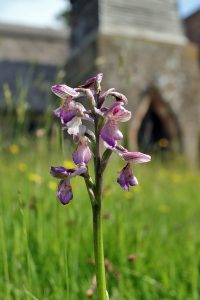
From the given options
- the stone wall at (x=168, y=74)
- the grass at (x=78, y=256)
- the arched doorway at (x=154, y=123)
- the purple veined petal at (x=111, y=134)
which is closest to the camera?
the purple veined petal at (x=111, y=134)

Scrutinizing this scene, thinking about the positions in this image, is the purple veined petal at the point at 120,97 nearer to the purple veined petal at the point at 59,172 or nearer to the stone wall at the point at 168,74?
the purple veined petal at the point at 59,172

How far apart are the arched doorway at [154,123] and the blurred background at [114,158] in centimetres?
3

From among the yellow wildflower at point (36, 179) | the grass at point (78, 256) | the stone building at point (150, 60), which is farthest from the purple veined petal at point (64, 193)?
the stone building at point (150, 60)

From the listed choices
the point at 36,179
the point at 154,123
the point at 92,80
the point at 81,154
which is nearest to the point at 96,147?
the point at 81,154

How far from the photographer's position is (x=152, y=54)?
14.0 meters

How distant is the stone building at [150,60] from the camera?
13.5m

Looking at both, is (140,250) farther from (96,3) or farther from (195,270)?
(96,3)

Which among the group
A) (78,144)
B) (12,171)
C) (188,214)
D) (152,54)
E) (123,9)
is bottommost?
(188,214)

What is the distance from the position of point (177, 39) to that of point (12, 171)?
11.5m

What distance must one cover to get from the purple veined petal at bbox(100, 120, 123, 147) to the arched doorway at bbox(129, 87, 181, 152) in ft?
39.9

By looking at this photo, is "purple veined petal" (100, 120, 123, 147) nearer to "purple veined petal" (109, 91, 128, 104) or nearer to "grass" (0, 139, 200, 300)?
"purple veined petal" (109, 91, 128, 104)

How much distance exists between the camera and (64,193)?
90cm

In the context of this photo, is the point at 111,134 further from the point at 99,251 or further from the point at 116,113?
the point at 99,251

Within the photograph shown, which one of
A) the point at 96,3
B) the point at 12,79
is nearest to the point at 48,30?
the point at 12,79
